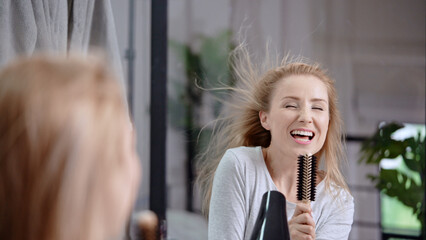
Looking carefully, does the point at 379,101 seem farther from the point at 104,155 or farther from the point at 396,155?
the point at 104,155

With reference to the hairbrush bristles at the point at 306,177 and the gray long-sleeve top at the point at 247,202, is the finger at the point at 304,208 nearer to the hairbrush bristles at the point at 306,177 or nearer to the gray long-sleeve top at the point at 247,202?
the hairbrush bristles at the point at 306,177

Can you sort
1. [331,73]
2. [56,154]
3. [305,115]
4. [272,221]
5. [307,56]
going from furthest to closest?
[331,73] → [307,56] → [305,115] → [272,221] → [56,154]

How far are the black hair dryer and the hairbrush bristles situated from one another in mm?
78

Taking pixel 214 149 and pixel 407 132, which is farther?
pixel 407 132

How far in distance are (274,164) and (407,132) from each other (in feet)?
2.71

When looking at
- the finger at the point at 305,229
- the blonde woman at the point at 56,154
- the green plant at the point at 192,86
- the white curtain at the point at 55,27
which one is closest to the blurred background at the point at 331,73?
the green plant at the point at 192,86

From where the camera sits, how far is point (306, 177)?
24.6 inches

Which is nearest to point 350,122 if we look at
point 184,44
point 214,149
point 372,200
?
point 372,200

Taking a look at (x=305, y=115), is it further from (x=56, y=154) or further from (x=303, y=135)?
(x=56, y=154)

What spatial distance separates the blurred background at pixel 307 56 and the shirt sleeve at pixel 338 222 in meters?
0.56

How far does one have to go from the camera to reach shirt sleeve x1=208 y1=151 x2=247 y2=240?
0.72 meters

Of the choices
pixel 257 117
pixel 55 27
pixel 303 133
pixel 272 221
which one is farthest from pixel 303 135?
pixel 55 27

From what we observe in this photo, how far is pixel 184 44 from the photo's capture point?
1.39 meters

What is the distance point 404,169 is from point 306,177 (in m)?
0.94
